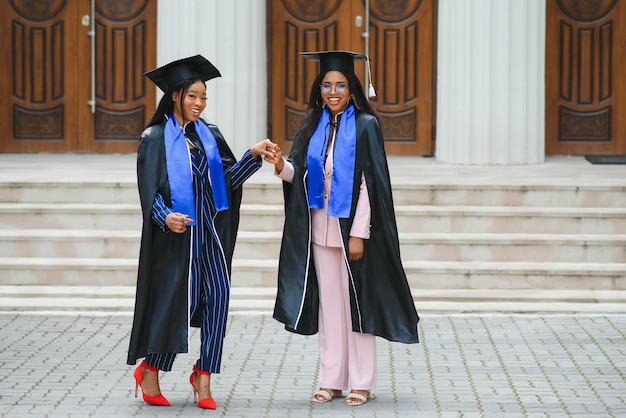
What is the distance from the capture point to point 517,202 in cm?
1157

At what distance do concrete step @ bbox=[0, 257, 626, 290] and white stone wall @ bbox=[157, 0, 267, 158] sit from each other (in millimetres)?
3160

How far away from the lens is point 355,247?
736 cm

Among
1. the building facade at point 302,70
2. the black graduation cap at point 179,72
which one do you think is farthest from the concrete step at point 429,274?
the black graduation cap at point 179,72

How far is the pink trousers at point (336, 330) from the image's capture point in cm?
744

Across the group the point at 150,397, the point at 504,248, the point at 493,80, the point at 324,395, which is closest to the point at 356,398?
the point at 324,395

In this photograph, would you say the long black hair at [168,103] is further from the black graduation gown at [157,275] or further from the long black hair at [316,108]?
the long black hair at [316,108]

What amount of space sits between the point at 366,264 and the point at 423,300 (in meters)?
3.07

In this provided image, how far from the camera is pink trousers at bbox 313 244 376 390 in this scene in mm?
7441

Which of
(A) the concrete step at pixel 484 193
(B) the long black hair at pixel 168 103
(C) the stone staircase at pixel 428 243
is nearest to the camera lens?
(B) the long black hair at pixel 168 103

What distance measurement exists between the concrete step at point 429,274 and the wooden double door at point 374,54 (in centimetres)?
421

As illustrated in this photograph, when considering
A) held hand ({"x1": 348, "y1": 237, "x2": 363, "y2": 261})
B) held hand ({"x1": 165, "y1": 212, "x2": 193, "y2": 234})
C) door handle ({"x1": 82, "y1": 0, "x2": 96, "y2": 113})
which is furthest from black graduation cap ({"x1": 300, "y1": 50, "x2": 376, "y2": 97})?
door handle ({"x1": 82, "y1": 0, "x2": 96, "y2": 113})

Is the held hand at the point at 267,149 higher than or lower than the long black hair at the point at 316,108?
lower

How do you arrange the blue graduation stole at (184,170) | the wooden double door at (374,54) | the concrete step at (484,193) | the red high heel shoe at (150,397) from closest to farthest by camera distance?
the blue graduation stole at (184,170) → the red high heel shoe at (150,397) → the concrete step at (484,193) → the wooden double door at (374,54)

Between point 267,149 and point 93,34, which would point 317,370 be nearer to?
point 267,149
